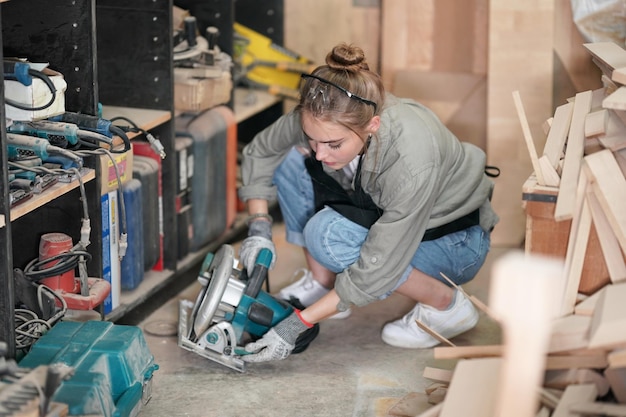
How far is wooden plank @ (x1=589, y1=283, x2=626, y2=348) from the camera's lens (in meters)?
2.09

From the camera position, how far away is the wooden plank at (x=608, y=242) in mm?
2514

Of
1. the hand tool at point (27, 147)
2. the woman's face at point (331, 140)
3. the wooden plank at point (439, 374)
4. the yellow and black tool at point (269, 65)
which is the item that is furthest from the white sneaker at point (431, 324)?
the yellow and black tool at point (269, 65)

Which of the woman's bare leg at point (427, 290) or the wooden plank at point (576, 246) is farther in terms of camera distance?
the woman's bare leg at point (427, 290)

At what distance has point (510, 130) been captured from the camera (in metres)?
4.38

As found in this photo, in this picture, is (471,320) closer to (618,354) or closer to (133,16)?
(618,354)

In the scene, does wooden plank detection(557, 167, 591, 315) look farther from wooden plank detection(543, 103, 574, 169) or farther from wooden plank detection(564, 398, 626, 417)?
wooden plank detection(564, 398, 626, 417)

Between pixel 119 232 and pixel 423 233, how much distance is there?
1052 millimetres

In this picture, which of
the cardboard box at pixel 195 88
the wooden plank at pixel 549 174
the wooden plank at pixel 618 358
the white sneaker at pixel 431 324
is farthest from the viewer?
the cardboard box at pixel 195 88

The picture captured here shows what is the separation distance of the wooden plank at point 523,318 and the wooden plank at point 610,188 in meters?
1.22

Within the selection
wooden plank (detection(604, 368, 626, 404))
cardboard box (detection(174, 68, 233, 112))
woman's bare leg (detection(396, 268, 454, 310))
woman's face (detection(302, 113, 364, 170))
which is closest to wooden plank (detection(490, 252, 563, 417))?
wooden plank (detection(604, 368, 626, 404))

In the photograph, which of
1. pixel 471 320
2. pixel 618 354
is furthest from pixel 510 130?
pixel 618 354

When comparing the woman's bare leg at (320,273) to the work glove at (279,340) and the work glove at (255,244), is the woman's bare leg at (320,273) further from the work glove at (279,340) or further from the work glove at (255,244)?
the work glove at (279,340)

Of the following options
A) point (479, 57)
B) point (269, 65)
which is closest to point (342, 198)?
point (269, 65)

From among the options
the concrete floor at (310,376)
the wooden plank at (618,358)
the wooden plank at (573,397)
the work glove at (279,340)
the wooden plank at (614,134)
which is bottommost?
the concrete floor at (310,376)
